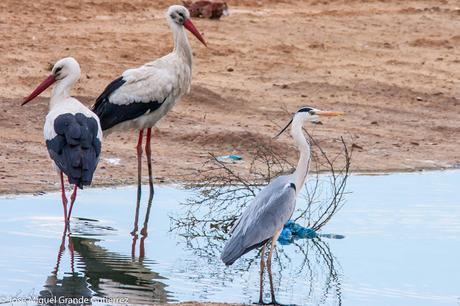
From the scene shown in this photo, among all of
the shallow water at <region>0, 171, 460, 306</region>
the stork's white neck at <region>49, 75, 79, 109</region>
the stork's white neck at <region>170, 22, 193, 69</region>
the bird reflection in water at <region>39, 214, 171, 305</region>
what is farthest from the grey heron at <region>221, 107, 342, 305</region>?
the stork's white neck at <region>170, 22, 193, 69</region>

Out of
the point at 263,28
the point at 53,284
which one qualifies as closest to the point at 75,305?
the point at 53,284

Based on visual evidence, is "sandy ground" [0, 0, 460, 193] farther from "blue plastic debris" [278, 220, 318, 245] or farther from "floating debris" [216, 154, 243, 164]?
"blue plastic debris" [278, 220, 318, 245]

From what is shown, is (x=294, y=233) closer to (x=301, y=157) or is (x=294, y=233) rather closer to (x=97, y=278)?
(x=301, y=157)

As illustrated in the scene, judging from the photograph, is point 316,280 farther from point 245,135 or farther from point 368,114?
point 368,114

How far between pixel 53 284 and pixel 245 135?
5.02m

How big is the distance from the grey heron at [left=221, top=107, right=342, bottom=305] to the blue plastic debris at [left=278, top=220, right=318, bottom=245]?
173cm

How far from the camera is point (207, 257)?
31.3 feet

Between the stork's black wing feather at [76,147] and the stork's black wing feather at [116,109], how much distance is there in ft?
4.62

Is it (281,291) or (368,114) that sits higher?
(368,114)

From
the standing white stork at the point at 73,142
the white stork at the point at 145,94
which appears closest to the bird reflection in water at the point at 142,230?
the white stork at the point at 145,94

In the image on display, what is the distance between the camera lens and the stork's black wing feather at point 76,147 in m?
9.60

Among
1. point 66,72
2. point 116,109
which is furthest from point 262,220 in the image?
point 116,109

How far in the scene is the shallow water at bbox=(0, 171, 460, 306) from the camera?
8438 mm

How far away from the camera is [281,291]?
8.66 meters
